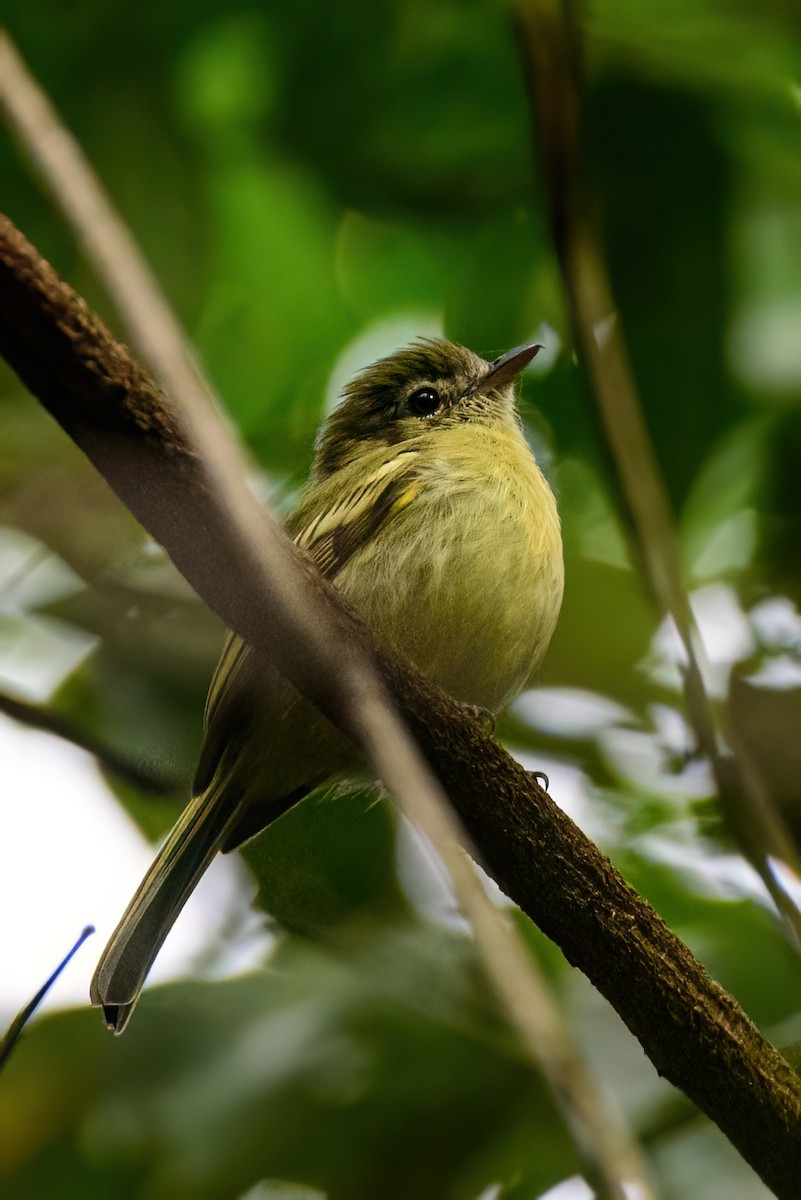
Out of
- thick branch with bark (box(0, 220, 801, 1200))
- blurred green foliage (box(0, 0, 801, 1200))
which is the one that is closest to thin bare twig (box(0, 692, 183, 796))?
blurred green foliage (box(0, 0, 801, 1200))

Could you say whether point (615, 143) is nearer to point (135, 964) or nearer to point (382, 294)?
point (382, 294)

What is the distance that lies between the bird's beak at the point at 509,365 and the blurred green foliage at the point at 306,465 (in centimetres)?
6

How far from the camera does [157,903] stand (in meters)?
3.13

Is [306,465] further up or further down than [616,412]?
further up

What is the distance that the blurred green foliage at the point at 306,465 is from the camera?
3.37 m

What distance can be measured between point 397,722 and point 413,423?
6.42ft

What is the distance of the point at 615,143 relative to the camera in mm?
3588

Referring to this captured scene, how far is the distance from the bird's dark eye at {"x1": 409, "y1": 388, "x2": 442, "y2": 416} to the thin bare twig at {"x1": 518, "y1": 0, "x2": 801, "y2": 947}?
0.89 m

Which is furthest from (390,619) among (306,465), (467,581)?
(306,465)

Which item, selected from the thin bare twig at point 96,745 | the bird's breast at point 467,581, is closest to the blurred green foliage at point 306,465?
the thin bare twig at point 96,745

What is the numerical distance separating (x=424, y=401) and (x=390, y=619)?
1112 millimetres

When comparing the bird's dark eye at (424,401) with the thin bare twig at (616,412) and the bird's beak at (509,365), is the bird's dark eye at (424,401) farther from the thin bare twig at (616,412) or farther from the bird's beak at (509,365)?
the thin bare twig at (616,412)

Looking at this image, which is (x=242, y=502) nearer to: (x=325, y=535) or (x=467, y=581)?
(x=467, y=581)

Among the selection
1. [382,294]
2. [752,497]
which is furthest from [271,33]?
[752,497]
